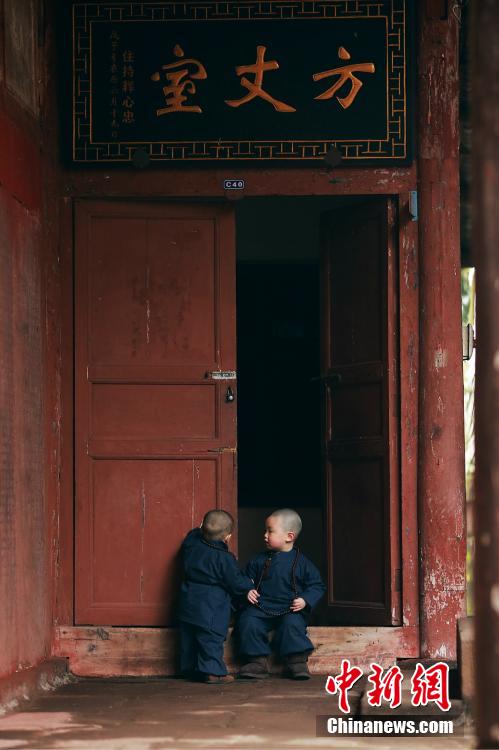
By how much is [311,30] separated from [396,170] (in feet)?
2.80

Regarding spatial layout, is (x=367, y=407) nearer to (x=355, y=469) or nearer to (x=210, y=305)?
(x=355, y=469)

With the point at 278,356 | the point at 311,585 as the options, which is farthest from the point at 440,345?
the point at 278,356

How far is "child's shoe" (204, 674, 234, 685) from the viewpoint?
6680 mm

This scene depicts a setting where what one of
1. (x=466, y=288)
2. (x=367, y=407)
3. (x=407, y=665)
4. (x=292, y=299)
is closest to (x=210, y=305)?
(x=367, y=407)

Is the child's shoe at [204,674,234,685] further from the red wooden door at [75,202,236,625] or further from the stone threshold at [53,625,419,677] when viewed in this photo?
the red wooden door at [75,202,236,625]

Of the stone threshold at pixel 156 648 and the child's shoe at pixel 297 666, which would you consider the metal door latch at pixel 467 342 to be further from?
the child's shoe at pixel 297 666

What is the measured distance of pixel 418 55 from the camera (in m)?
7.01

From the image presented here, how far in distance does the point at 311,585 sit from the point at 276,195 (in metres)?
2.02

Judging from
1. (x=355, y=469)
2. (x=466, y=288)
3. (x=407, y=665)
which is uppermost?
(x=466, y=288)

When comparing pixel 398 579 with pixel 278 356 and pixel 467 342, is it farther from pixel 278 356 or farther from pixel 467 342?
pixel 278 356

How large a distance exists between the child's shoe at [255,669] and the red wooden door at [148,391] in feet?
1.59

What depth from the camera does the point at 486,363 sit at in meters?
3.14

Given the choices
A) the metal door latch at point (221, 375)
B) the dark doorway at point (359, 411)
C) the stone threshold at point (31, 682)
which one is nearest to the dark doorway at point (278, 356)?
the dark doorway at point (359, 411)

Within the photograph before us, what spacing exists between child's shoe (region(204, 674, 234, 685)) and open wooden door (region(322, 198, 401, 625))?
2.70ft
